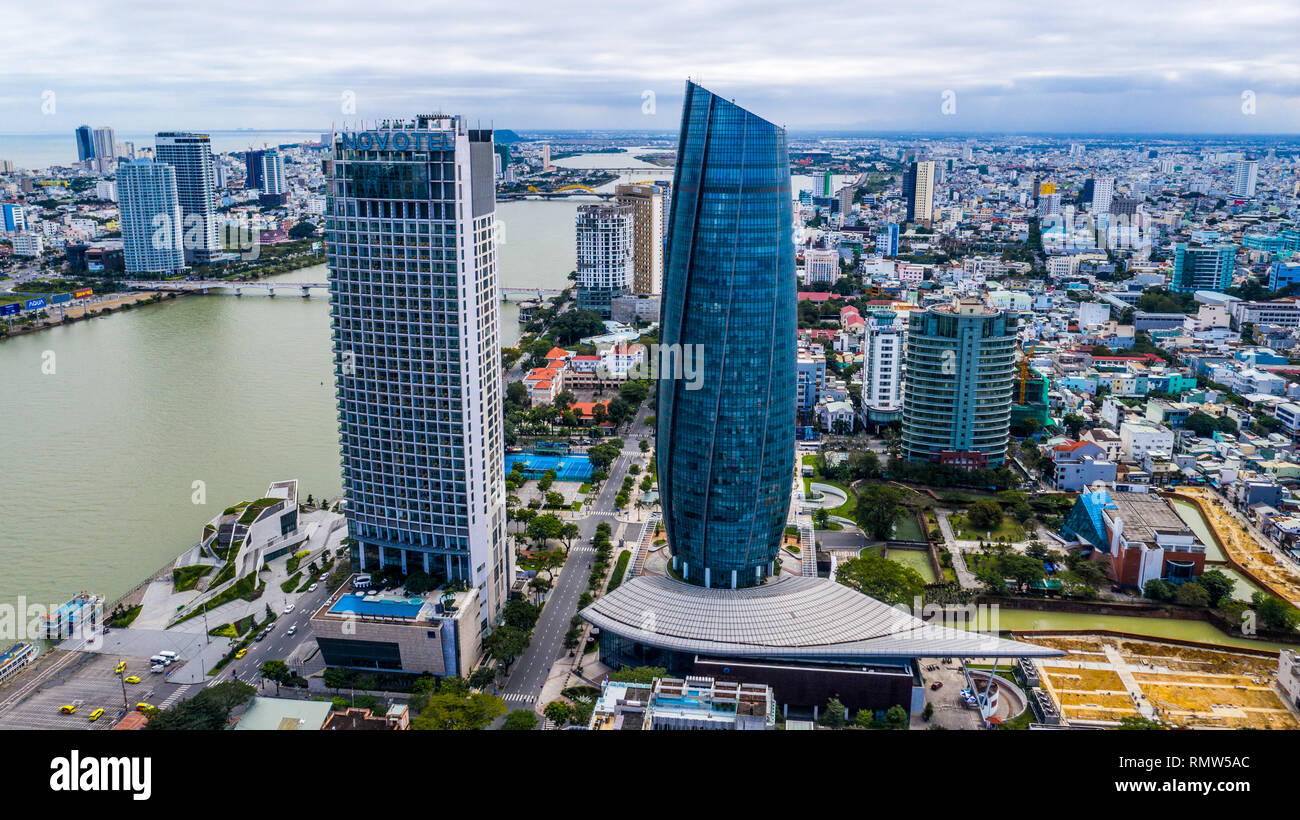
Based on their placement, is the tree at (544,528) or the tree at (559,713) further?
the tree at (544,528)

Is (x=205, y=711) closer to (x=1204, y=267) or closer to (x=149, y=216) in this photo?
(x=149, y=216)

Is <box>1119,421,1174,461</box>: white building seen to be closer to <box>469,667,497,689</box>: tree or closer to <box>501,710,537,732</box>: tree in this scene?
<box>469,667,497,689</box>: tree

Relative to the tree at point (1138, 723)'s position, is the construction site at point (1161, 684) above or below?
below

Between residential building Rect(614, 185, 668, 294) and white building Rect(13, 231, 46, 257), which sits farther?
white building Rect(13, 231, 46, 257)

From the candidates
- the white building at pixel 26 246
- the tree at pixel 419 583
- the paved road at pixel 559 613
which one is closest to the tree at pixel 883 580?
the paved road at pixel 559 613

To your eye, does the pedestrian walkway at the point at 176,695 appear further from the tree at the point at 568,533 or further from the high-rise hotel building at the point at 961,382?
the high-rise hotel building at the point at 961,382

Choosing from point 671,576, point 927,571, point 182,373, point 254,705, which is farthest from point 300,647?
point 182,373

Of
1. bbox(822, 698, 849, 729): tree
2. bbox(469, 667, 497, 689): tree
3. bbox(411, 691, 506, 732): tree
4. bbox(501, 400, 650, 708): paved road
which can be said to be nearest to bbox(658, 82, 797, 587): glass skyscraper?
bbox(501, 400, 650, 708): paved road

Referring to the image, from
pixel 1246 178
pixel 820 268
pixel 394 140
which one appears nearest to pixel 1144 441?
pixel 394 140
